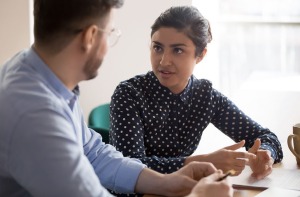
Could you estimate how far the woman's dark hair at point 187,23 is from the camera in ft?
7.11

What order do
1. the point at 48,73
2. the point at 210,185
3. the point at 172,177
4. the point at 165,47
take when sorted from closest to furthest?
the point at 48,73, the point at 210,185, the point at 172,177, the point at 165,47

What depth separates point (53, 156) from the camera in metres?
1.16

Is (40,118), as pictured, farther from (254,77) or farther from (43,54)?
(254,77)

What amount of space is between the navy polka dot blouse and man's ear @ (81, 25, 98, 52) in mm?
746

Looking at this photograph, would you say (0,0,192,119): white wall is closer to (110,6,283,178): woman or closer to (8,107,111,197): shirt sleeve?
(110,6,283,178): woman

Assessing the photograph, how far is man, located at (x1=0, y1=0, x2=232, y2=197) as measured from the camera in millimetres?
1160

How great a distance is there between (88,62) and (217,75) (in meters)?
2.52

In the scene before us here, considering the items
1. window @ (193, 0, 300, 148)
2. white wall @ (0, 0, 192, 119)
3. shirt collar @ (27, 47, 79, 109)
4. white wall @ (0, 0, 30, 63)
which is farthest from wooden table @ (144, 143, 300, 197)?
white wall @ (0, 0, 30, 63)

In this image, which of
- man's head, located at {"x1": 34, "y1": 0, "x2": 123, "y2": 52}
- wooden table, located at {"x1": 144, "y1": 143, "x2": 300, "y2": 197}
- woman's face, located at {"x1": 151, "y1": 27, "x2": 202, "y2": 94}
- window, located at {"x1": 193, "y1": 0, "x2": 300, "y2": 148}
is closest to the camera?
man's head, located at {"x1": 34, "y1": 0, "x2": 123, "y2": 52}

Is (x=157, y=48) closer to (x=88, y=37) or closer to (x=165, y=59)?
(x=165, y=59)

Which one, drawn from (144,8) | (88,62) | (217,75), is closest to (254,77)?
(217,75)

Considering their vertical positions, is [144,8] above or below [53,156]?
above

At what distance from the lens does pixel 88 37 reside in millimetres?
1291

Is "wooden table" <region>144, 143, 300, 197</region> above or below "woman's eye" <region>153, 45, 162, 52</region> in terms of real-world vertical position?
below
